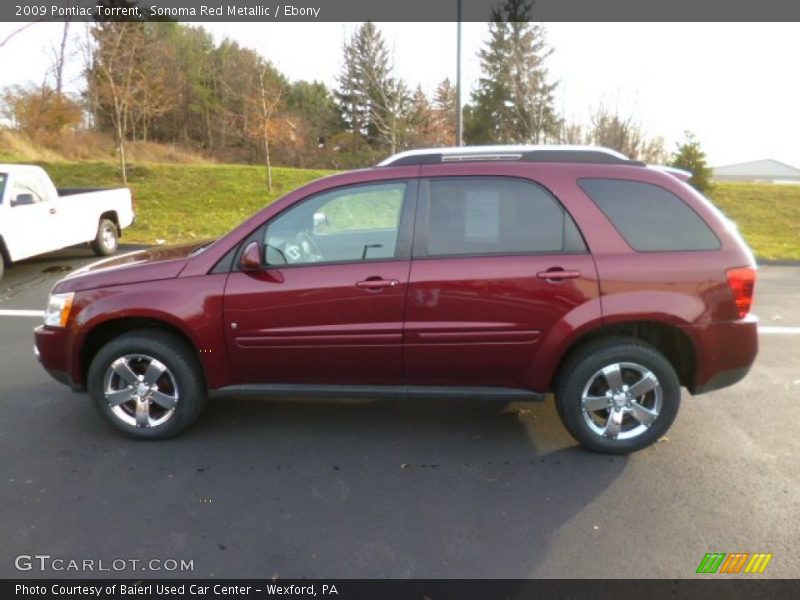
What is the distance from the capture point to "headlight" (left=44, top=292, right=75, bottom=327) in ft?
12.1

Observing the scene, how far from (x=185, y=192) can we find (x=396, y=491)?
15.6 metres

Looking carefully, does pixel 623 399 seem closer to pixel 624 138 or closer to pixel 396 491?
pixel 396 491

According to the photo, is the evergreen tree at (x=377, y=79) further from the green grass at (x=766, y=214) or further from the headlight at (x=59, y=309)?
the headlight at (x=59, y=309)

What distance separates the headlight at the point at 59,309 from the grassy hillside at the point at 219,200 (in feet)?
27.7

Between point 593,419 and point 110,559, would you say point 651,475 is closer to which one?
point 593,419

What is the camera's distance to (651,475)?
334cm

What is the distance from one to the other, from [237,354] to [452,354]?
4.34ft

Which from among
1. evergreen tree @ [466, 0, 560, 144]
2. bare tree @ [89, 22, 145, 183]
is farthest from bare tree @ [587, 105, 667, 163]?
bare tree @ [89, 22, 145, 183]

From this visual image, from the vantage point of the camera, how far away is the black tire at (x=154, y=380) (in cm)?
365

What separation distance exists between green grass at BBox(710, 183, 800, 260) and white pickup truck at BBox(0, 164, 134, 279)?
11787mm

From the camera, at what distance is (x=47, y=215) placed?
899 cm

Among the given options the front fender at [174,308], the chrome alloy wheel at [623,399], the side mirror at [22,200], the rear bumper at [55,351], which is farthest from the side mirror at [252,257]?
the side mirror at [22,200]

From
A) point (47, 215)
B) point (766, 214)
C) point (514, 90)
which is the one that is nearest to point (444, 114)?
point (514, 90)

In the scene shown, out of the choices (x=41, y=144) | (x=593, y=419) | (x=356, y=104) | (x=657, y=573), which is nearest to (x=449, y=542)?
(x=657, y=573)
